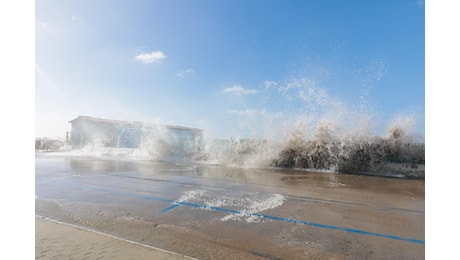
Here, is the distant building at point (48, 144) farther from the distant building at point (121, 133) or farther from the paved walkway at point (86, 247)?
the paved walkway at point (86, 247)

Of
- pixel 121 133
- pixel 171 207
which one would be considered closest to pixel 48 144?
pixel 121 133

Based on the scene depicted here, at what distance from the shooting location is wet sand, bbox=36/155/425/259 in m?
2.56

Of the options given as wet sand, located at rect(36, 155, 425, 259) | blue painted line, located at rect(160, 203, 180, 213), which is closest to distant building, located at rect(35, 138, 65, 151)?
wet sand, located at rect(36, 155, 425, 259)

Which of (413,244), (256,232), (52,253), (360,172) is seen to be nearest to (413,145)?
(360,172)

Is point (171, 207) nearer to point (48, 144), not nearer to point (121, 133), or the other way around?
point (121, 133)

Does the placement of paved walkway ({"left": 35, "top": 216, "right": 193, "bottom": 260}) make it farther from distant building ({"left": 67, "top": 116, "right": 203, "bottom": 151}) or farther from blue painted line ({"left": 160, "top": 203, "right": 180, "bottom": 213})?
distant building ({"left": 67, "top": 116, "right": 203, "bottom": 151})

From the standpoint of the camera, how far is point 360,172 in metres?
8.98

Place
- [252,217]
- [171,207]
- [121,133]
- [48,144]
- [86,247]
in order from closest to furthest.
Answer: [86,247], [252,217], [171,207], [121,133], [48,144]

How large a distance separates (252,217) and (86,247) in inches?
86.2

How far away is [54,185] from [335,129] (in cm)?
1004

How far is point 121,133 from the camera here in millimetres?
23734
